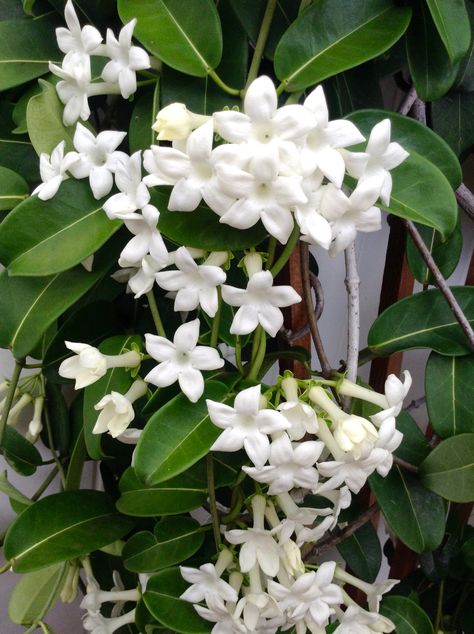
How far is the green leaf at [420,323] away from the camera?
677 mm

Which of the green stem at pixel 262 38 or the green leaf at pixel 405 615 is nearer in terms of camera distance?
the green stem at pixel 262 38

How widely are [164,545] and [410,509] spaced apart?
0.28m

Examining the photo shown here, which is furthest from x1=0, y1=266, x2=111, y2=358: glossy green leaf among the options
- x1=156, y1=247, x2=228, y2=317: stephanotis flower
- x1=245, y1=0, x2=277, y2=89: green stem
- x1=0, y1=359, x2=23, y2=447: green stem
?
x1=245, y1=0, x2=277, y2=89: green stem

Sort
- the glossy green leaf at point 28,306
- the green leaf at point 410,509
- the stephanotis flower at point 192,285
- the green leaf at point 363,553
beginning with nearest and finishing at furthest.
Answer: the stephanotis flower at point 192,285 → the glossy green leaf at point 28,306 → the green leaf at point 410,509 → the green leaf at point 363,553

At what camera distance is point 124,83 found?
51 centimetres

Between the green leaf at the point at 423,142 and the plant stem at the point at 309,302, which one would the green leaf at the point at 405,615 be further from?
the green leaf at the point at 423,142

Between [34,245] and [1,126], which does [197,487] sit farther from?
[1,126]

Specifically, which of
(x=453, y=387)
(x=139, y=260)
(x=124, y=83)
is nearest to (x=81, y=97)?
(x=124, y=83)

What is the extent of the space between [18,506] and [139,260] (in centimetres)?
47

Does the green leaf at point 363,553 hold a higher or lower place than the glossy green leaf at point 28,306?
lower

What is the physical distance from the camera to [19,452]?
759 mm

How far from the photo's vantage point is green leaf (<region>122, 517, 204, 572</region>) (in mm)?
658

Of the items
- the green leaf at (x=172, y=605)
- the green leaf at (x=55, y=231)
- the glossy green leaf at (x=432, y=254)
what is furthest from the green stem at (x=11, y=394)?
the glossy green leaf at (x=432, y=254)

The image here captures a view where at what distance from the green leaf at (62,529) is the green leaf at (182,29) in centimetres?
47
